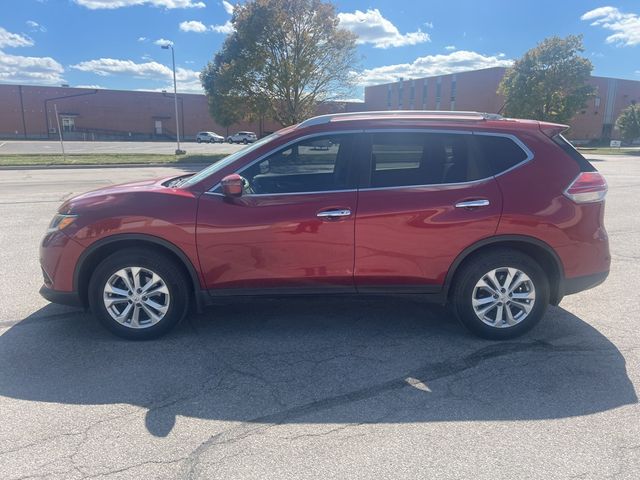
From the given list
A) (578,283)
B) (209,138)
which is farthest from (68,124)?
(578,283)

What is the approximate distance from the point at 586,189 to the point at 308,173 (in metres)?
2.28

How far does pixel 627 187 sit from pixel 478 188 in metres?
14.0

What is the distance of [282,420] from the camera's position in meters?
2.86

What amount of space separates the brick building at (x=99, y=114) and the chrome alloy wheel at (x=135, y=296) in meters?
57.8

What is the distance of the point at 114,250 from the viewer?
3.81m

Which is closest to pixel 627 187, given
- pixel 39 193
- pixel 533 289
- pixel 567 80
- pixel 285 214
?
pixel 533 289

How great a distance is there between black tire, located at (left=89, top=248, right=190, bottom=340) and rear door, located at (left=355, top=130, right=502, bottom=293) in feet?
4.79

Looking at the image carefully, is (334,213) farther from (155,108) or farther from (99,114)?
(99,114)

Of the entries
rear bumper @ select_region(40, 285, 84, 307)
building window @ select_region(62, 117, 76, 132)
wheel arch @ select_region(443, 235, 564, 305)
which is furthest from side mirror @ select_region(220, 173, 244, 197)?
building window @ select_region(62, 117, 76, 132)

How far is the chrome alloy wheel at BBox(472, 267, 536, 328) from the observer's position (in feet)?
12.6

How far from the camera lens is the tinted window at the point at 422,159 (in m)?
3.81

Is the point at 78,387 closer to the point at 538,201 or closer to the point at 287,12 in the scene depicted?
the point at 538,201

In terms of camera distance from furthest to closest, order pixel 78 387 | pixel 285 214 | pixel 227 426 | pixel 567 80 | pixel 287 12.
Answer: pixel 567 80, pixel 287 12, pixel 285 214, pixel 78 387, pixel 227 426

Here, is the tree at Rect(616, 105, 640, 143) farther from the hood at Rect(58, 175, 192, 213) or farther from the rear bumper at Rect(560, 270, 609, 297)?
the hood at Rect(58, 175, 192, 213)
